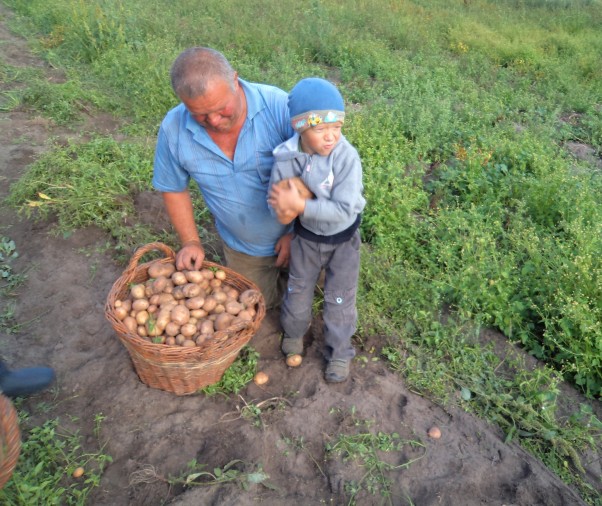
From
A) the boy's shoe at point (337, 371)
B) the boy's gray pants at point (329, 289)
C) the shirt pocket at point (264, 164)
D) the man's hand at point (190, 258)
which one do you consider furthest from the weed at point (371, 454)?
the shirt pocket at point (264, 164)

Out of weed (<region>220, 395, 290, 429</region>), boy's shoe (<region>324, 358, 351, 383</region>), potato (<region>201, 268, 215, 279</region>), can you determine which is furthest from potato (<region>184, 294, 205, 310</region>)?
boy's shoe (<region>324, 358, 351, 383</region>)

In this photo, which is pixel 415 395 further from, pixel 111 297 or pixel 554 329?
pixel 111 297

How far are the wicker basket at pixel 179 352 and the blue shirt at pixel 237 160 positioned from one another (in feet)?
1.32

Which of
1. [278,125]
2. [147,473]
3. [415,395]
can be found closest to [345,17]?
[278,125]

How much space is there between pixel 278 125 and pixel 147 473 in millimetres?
2036

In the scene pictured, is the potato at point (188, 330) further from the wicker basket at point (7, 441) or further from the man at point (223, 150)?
the wicker basket at point (7, 441)

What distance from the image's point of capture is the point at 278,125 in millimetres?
2988

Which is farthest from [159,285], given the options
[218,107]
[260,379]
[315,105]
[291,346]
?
[315,105]

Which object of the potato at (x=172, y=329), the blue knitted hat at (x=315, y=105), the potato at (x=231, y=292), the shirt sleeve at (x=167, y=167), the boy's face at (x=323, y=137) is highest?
the blue knitted hat at (x=315, y=105)

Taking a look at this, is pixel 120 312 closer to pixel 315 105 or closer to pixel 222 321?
pixel 222 321

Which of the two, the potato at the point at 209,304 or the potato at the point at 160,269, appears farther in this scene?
the potato at the point at 160,269

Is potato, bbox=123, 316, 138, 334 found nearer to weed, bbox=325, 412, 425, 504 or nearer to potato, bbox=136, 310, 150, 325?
potato, bbox=136, 310, 150, 325

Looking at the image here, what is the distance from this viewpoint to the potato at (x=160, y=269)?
3.16m

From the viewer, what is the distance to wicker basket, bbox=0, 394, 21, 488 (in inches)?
81.4
